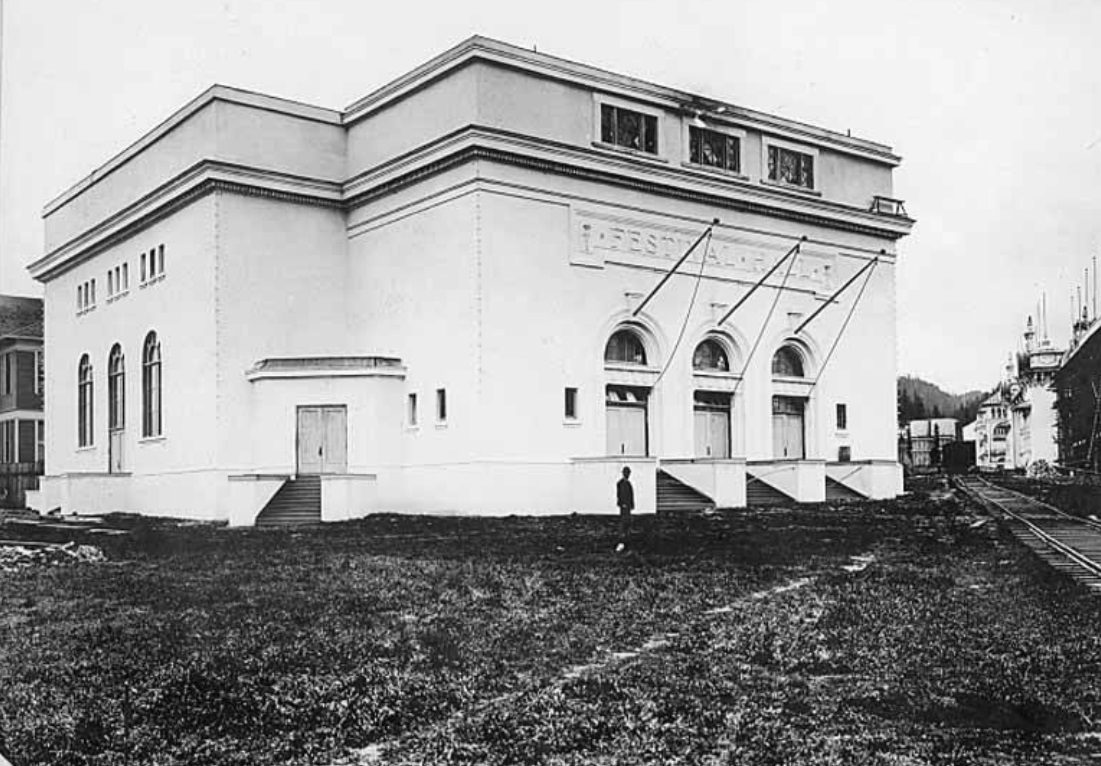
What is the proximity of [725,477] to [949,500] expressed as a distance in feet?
23.5

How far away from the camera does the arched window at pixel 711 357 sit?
3334 cm

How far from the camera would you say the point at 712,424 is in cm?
3356

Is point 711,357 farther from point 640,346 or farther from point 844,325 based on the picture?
point 844,325

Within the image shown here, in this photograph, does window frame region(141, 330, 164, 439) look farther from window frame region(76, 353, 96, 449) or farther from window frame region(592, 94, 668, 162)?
window frame region(592, 94, 668, 162)

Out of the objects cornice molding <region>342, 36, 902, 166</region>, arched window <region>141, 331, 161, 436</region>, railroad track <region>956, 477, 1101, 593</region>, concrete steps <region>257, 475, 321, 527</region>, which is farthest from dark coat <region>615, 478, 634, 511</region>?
arched window <region>141, 331, 161, 436</region>

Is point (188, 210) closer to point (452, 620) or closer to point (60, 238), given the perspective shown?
point (60, 238)

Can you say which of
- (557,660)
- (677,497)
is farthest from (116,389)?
(557,660)

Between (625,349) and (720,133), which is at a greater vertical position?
(720,133)

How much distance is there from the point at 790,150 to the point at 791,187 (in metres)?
1.16

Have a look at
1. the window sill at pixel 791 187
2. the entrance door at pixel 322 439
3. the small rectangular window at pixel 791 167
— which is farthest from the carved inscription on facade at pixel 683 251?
the entrance door at pixel 322 439

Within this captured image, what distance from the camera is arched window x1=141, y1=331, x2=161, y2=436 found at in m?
33.2

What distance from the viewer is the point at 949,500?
108 feet

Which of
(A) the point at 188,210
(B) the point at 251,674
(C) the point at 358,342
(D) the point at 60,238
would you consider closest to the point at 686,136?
(C) the point at 358,342

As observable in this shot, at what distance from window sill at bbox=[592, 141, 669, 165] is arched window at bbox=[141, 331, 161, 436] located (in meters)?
13.0
